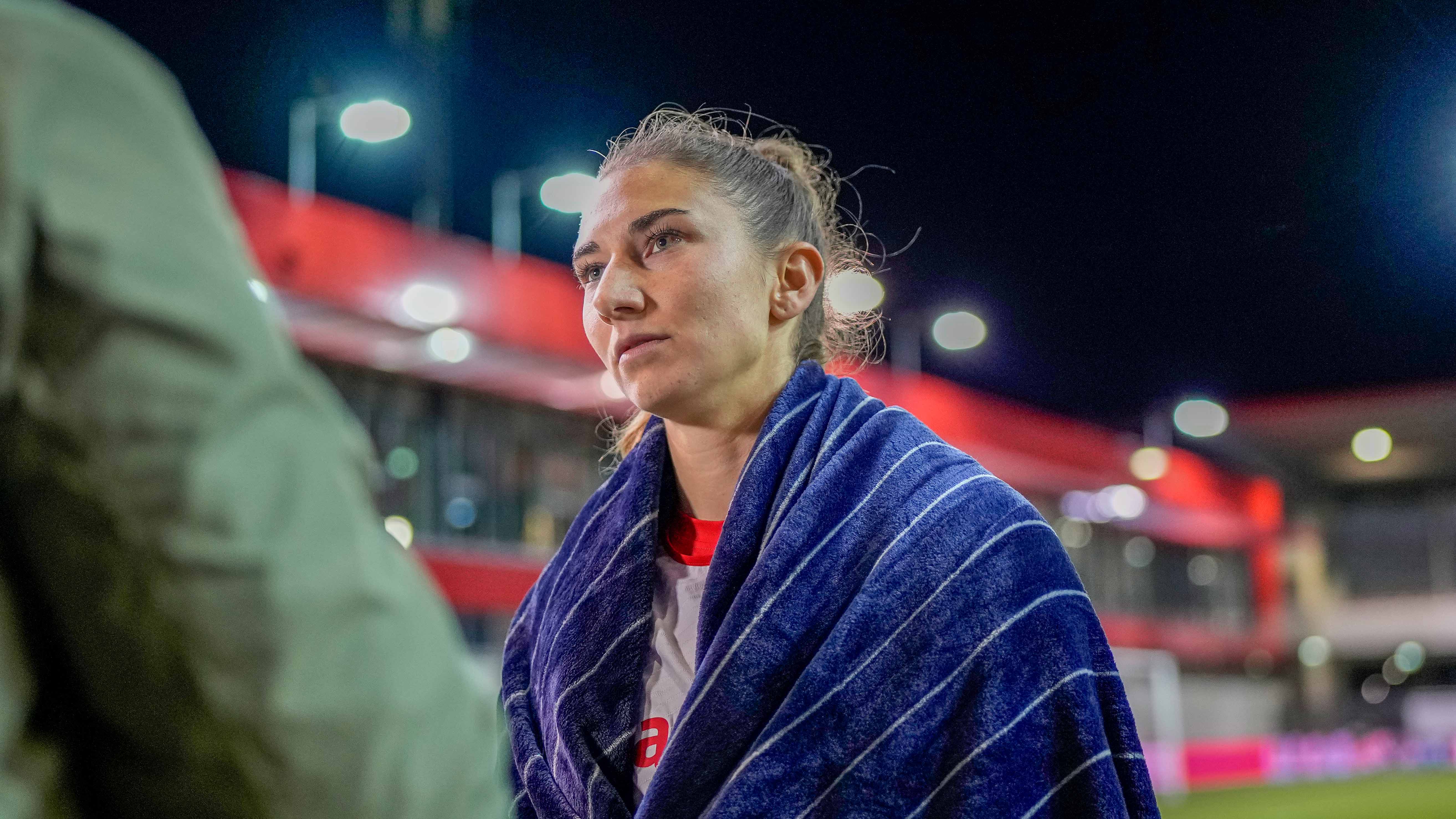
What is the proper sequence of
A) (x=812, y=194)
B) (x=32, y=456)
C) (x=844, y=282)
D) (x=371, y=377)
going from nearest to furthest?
(x=32, y=456), (x=812, y=194), (x=844, y=282), (x=371, y=377)

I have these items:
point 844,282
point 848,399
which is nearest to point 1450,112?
point 844,282

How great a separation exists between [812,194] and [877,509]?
0.65m

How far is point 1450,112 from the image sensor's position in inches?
176

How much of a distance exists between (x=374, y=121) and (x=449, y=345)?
3.12 m

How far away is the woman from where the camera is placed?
1.53 m

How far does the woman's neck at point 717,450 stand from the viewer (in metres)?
1.85

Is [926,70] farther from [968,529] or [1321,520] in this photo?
[1321,520]

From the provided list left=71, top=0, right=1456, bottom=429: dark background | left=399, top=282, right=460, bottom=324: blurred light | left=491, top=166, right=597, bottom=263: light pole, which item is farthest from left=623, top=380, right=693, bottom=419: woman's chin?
left=399, top=282, right=460, bottom=324: blurred light

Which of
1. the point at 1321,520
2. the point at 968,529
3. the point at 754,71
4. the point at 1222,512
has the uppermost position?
the point at 1321,520

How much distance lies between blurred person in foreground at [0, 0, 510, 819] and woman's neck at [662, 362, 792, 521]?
1296 mm

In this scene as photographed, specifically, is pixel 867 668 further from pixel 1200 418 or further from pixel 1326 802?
pixel 1200 418

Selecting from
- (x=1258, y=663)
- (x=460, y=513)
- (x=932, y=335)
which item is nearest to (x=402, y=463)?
(x=460, y=513)

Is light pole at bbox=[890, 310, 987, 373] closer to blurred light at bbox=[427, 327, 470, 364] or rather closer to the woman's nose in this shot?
blurred light at bbox=[427, 327, 470, 364]

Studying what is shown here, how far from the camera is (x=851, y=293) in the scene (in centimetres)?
230
